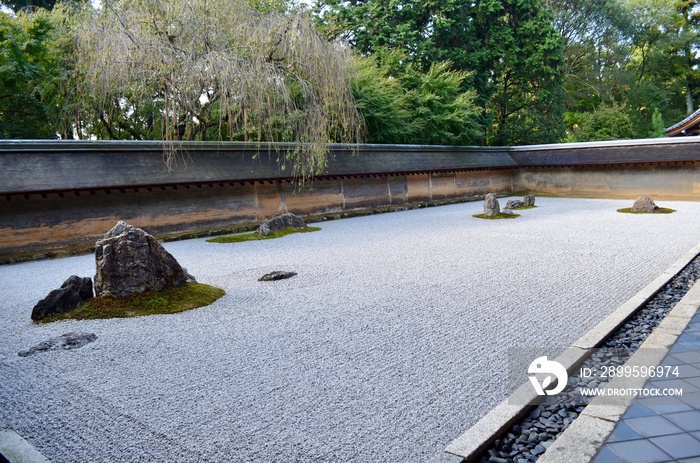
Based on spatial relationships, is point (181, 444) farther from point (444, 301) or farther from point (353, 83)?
point (353, 83)

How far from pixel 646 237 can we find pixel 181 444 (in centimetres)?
798

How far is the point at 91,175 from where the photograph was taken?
8.59 m

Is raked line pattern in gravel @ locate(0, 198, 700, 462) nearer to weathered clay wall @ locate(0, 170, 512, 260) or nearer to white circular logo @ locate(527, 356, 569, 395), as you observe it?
white circular logo @ locate(527, 356, 569, 395)

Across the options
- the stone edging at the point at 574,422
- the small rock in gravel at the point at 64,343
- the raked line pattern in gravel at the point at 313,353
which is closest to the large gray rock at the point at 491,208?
the raked line pattern in gravel at the point at 313,353

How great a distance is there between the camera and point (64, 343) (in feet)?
12.2

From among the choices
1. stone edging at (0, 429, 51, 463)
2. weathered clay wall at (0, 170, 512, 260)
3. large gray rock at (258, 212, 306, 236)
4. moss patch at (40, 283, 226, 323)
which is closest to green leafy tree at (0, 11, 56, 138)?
weathered clay wall at (0, 170, 512, 260)

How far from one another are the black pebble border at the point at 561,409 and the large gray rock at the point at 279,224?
6998 millimetres

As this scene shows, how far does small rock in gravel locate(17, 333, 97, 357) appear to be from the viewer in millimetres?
3584

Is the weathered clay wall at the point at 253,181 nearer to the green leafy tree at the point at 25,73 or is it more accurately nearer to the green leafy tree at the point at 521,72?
the green leafy tree at the point at 25,73

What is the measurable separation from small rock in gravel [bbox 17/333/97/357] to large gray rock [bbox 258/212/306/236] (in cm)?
564

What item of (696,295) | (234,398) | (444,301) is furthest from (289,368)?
(696,295)

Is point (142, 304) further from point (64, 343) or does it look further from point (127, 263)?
point (64, 343)

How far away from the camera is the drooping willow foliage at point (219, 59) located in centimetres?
845

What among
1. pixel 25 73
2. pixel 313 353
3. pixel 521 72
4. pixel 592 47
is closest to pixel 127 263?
pixel 313 353
